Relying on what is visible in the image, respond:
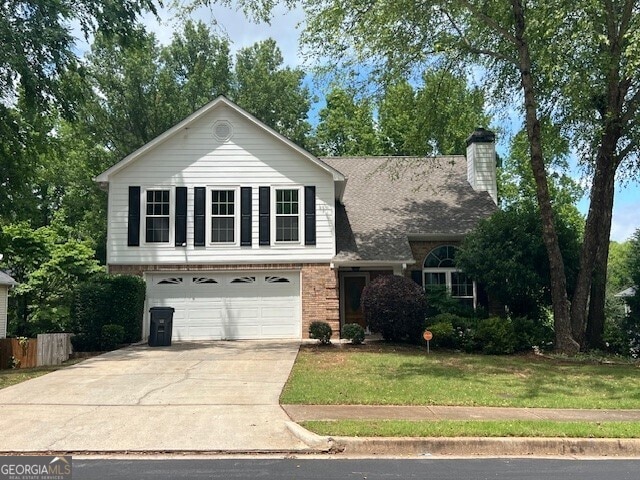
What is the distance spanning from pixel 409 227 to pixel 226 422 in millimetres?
14430

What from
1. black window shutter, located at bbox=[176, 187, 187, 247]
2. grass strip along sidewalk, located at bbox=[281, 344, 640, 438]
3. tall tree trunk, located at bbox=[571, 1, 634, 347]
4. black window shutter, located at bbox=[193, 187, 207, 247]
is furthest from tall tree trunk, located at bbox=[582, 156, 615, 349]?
black window shutter, located at bbox=[176, 187, 187, 247]

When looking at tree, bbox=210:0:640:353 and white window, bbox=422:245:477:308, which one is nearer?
tree, bbox=210:0:640:353

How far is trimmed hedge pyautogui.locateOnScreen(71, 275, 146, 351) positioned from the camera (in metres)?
17.8

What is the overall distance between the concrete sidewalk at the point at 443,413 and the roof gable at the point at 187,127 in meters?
11.9

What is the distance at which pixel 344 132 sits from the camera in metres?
39.9

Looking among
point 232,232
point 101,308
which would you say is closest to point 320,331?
point 232,232

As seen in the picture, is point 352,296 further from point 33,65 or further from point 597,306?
point 33,65

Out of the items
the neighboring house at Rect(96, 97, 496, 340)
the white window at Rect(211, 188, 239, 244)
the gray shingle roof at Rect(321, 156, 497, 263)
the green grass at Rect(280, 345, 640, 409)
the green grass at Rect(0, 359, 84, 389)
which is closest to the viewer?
the green grass at Rect(280, 345, 640, 409)

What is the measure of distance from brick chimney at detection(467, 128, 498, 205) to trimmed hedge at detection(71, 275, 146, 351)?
1381 centimetres

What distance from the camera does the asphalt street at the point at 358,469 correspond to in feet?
21.3

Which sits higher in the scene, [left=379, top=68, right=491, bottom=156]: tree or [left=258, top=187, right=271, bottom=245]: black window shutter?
[left=379, top=68, right=491, bottom=156]: tree

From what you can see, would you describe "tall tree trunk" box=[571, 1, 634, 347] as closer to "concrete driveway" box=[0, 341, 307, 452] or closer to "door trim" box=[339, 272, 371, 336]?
"door trim" box=[339, 272, 371, 336]

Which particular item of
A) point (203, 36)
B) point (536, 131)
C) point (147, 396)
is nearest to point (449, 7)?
point (536, 131)

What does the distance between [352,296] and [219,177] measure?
6.21 meters
